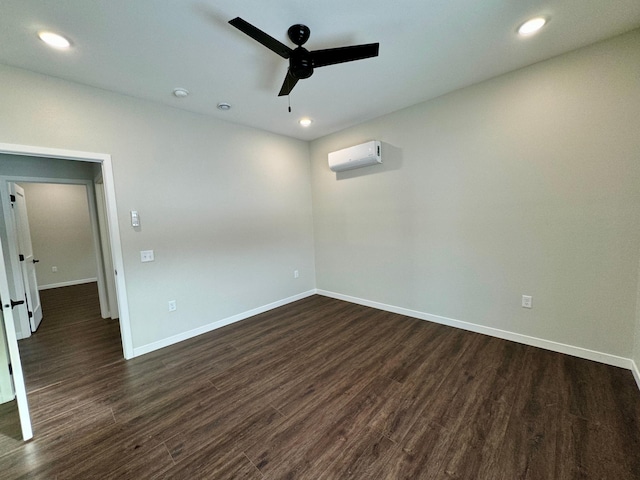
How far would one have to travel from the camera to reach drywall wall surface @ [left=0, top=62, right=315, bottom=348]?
2277mm

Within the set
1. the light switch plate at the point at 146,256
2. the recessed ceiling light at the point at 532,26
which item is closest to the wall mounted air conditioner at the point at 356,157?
the recessed ceiling light at the point at 532,26

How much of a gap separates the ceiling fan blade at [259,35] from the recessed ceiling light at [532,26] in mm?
1784

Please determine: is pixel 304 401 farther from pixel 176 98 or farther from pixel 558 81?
pixel 558 81

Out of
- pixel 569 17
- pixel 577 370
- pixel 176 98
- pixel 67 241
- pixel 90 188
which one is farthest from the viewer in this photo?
pixel 67 241

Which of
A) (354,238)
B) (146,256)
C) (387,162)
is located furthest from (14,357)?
(387,162)

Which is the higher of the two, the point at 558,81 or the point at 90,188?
the point at 558,81

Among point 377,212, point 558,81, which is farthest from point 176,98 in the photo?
point 558,81

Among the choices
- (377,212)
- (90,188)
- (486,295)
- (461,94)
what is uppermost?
(461,94)

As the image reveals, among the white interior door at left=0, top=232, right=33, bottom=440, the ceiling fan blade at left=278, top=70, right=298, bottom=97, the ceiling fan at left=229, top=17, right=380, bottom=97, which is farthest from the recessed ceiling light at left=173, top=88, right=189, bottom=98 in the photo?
the white interior door at left=0, top=232, right=33, bottom=440

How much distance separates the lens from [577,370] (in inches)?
85.0

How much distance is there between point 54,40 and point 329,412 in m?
3.39

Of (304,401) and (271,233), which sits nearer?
(304,401)

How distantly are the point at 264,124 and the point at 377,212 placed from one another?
208 cm

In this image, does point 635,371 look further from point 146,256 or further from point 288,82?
point 146,256
